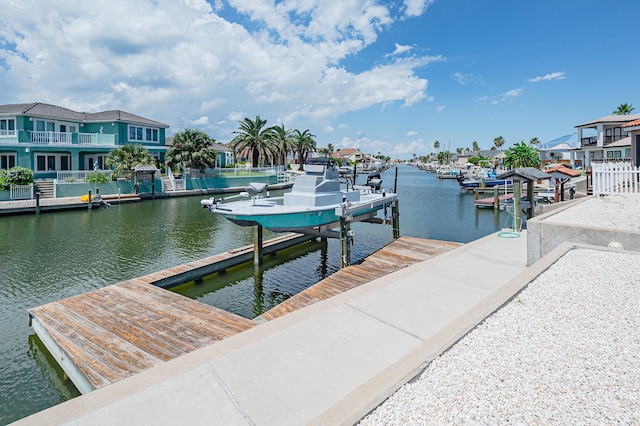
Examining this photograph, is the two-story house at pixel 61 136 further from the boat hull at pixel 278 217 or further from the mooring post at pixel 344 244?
the mooring post at pixel 344 244

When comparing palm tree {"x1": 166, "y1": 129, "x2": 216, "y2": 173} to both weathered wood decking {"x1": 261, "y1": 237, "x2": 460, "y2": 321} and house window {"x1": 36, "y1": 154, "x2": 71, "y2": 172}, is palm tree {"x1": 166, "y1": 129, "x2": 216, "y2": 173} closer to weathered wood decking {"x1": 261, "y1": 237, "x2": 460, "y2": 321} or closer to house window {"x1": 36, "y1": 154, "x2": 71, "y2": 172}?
house window {"x1": 36, "y1": 154, "x2": 71, "y2": 172}

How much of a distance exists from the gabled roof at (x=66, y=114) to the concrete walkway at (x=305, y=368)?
37847mm

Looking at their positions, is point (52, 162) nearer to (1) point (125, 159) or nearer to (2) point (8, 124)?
(2) point (8, 124)

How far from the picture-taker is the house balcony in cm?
3288

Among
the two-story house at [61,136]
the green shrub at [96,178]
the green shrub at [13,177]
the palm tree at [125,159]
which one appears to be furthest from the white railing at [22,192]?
the palm tree at [125,159]

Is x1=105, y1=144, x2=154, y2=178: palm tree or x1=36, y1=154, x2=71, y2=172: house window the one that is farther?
x1=105, y1=144, x2=154, y2=178: palm tree

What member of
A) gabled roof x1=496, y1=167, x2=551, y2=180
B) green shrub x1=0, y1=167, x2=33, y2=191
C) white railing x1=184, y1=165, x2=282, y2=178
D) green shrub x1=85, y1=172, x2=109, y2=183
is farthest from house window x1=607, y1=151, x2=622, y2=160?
green shrub x1=0, y1=167, x2=33, y2=191

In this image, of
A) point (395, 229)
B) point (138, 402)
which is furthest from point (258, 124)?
point (138, 402)

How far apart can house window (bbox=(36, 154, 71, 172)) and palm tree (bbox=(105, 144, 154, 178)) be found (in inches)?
159

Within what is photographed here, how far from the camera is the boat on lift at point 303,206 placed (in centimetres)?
1273

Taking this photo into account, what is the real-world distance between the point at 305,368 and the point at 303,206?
354 inches

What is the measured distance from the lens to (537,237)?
905 cm

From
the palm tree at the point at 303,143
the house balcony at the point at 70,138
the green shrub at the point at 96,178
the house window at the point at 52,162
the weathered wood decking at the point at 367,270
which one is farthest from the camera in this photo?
the palm tree at the point at 303,143

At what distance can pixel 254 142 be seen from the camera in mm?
52719
